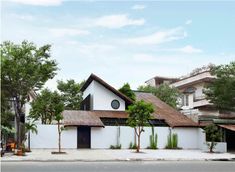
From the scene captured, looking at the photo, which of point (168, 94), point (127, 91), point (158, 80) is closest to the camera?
point (127, 91)

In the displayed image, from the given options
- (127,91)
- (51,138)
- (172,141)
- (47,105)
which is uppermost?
(127,91)

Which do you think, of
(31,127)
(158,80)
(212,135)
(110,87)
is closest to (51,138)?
(31,127)

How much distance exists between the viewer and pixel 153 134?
142 ft

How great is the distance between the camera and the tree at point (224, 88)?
4253 centimetres

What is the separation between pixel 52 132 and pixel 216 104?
16322 mm

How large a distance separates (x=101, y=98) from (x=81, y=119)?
4.98m

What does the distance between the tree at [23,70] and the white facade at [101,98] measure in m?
11.0

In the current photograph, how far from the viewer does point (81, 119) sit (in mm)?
41781

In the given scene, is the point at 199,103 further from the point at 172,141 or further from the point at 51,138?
the point at 51,138

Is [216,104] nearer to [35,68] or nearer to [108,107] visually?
[108,107]

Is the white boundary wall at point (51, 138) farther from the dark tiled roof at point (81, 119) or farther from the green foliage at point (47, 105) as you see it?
the green foliage at point (47, 105)

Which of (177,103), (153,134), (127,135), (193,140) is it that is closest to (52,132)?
(127,135)

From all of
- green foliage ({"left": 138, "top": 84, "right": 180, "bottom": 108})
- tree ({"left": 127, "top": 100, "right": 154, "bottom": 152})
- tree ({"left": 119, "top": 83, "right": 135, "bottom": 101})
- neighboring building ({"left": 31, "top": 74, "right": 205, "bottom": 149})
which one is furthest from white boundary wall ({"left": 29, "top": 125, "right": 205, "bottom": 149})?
green foliage ({"left": 138, "top": 84, "right": 180, "bottom": 108})

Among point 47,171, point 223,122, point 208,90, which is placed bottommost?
point 47,171
